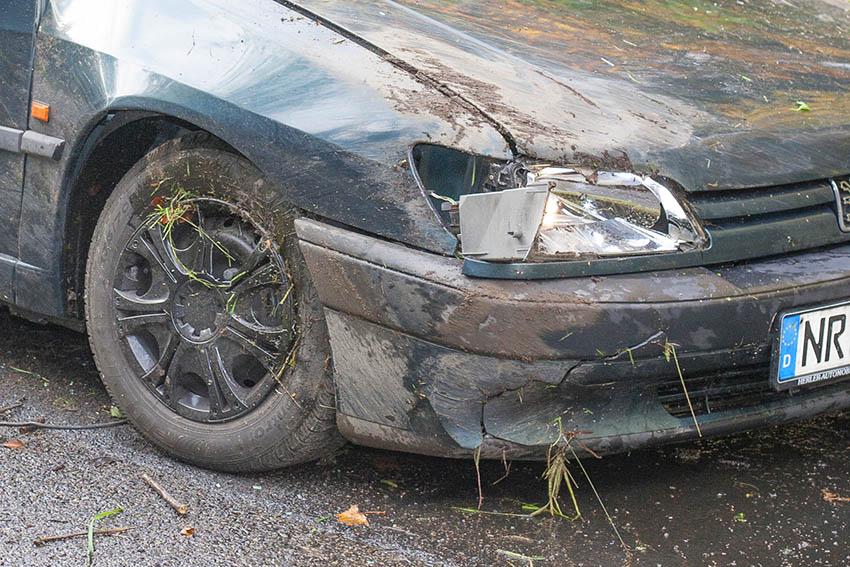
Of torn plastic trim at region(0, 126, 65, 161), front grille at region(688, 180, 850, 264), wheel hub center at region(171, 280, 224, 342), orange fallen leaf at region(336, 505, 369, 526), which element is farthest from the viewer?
torn plastic trim at region(0, 126, 65, 161)

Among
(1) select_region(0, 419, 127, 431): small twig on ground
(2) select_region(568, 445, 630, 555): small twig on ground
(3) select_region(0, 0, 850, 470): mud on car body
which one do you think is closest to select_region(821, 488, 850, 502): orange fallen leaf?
(3) select_region(0, 0, 850, 470): mud on car body

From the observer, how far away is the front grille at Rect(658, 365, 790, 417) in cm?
254

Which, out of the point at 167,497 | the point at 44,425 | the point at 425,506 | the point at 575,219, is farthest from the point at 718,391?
the point at 44,425

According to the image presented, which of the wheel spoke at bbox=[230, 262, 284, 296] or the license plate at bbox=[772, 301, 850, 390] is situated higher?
the license plate at bbox=[772, 301, 850, 390]

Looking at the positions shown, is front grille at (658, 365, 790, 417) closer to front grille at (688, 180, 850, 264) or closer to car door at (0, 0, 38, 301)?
front grille at (688, 180, 850, 264)

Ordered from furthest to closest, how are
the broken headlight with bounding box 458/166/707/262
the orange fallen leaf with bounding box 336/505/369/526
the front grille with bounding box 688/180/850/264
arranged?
the orange fallen leaf with bounding box 336/505/369/526
the front grille with bounding box 688/180/850/264
the broken headlight with bounding box 458/166/707/262

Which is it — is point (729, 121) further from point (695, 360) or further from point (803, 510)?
point (803, 510)

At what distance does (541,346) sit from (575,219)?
30 cm

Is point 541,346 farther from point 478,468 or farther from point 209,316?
point 209,316

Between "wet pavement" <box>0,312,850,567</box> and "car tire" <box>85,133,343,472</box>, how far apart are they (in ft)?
0.50

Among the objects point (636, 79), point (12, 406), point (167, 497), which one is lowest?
point (12, 406)

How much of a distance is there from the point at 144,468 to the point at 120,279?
524 millimetres

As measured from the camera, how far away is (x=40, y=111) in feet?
9.83

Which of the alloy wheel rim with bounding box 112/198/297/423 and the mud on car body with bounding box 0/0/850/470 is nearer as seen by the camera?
the mud on car body with bounding box 0/0/850/470
